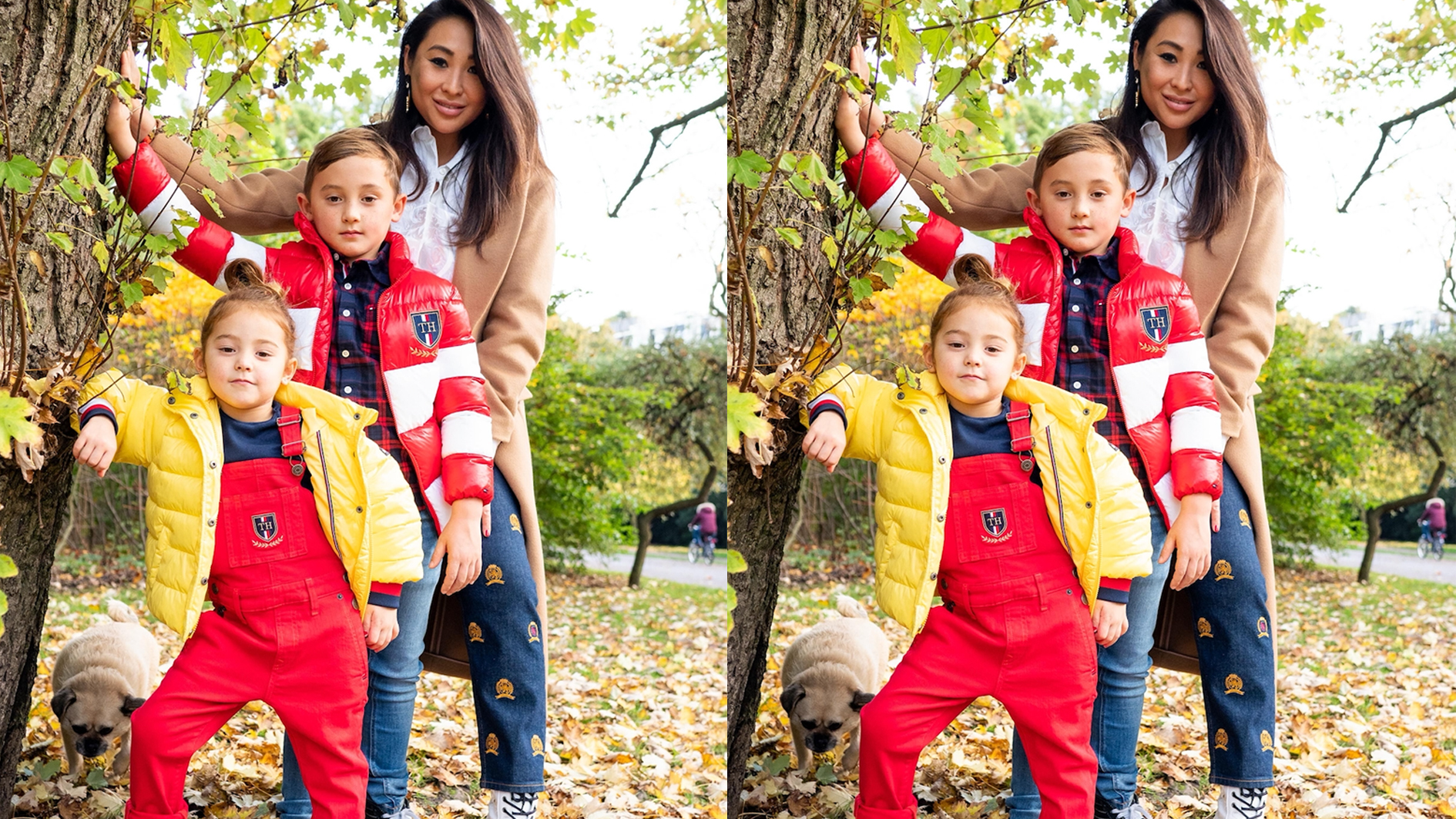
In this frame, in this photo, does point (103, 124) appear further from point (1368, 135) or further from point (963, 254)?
point (1368, 135)

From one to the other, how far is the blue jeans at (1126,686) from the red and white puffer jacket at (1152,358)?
134mm

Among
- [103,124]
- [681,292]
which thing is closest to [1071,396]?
[681,292]

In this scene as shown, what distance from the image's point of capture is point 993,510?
223 centimetres

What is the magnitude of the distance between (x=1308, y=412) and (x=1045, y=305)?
14.8ft

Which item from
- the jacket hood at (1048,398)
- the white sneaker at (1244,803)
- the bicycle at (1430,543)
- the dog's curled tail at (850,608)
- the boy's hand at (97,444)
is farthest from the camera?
the bicycle at (1430,543)

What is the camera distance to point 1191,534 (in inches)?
91.0

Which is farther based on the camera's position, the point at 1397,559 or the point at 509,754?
the point at 1397,559

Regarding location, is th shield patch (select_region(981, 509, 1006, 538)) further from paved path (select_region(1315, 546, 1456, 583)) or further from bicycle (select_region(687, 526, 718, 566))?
paved path (select_region(1315, 546, 1456, 583))

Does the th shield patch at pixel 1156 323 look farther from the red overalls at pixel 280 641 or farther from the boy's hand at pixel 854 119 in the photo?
the red overalls at pixel 280 641

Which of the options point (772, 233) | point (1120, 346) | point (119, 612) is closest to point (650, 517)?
point (772, 233)

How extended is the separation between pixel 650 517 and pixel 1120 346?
5.34 feet

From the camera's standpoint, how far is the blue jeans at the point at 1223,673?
7.93 feet

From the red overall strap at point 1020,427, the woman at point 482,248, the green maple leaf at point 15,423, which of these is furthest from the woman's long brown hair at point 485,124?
the red overall strap at point 1020,427

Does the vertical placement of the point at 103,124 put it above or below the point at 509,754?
above
